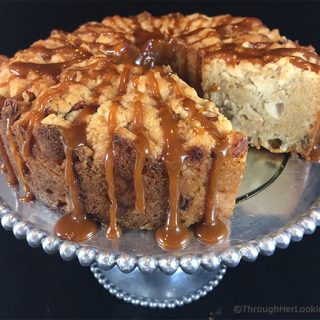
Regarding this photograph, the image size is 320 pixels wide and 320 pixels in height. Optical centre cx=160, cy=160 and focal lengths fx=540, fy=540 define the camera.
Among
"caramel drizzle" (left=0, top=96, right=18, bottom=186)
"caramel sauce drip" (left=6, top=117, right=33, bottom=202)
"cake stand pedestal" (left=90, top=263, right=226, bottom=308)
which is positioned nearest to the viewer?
"caramel sauce drip" (left=6, top=117, right=33, bottom=202)

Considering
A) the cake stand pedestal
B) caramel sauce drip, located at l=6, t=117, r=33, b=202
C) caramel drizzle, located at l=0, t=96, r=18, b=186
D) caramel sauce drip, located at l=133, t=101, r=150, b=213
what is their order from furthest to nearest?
the cake stand pedestal → caramel drizzle, located at l=0, t=96, r=18, b=186 → caramel sauce drip, located at l=6, t=117, r=33, b=202 → caramel sauce drip, located at l=133, t=101, r=150, b=213

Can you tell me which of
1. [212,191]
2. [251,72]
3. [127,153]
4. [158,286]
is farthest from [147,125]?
[158,286]

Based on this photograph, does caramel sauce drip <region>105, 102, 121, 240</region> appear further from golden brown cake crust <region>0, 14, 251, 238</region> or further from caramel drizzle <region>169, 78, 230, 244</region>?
caramel drizzle <region>169, 78, 230, 244</region>

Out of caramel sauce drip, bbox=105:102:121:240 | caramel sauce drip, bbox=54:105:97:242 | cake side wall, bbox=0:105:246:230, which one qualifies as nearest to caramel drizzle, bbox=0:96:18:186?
cake side wall, bbox=0:105:246:230

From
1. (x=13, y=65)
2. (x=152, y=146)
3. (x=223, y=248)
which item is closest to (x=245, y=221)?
(x=223, y=248)

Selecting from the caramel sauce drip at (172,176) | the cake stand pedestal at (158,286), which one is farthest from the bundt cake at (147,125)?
the cake stand pedestal at (158,286)

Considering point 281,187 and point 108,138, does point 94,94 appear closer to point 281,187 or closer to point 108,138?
point 108,138
